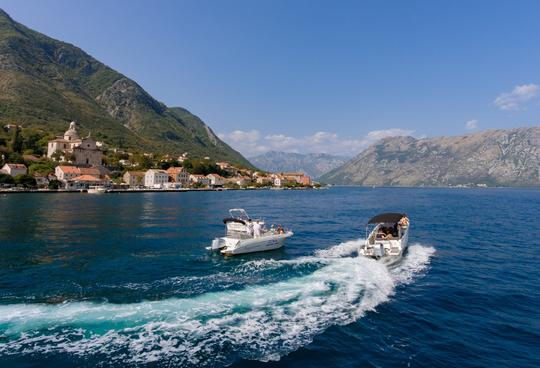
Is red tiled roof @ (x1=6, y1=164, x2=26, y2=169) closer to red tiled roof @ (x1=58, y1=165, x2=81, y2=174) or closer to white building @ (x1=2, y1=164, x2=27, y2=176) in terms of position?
white building @ (x1=2, y1=164, x2=27, y2=176)

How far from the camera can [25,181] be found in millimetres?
126938

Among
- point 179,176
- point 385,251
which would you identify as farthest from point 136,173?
point 385,251

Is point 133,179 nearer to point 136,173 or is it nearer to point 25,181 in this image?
point 136,173

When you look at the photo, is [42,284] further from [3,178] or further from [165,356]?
[3,178]

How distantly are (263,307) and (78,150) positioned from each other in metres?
187

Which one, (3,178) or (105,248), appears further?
(3,178)

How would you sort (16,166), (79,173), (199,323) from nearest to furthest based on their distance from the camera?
(199,323) → (16,166) → (79,173)

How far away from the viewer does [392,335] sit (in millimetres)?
15555

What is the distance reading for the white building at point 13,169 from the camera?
133625mm

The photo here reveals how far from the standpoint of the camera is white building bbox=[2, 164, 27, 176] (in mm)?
133625

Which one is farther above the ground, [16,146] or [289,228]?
[16,146]

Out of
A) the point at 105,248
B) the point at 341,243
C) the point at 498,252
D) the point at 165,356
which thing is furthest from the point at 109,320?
the point at 498,252

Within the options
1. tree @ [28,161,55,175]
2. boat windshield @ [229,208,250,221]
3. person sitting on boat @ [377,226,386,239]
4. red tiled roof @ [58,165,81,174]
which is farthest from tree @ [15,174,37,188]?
person sitting on boat @ [377,226,386,239]

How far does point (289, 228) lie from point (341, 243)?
14.6 meters
